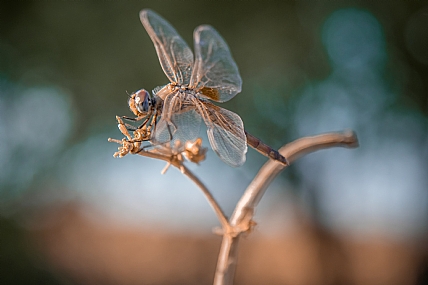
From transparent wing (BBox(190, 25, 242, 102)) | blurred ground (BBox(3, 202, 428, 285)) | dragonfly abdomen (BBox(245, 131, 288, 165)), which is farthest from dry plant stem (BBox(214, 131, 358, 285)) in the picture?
blurred ground (BBox(3, 202, 428, 285))

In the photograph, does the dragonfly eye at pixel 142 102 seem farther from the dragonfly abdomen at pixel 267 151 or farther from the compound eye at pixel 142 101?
the dragonfly abdomen at pixel 267 151

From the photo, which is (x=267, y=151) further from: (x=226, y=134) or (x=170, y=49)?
(x=170, y=49)

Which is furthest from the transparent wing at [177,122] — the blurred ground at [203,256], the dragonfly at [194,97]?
the blurred ground at [203,256]

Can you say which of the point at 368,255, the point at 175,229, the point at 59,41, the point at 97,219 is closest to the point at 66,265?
the point at 97,219

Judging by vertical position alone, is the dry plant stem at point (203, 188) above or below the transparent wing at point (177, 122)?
below

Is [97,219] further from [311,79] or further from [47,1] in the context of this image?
[311,79]
